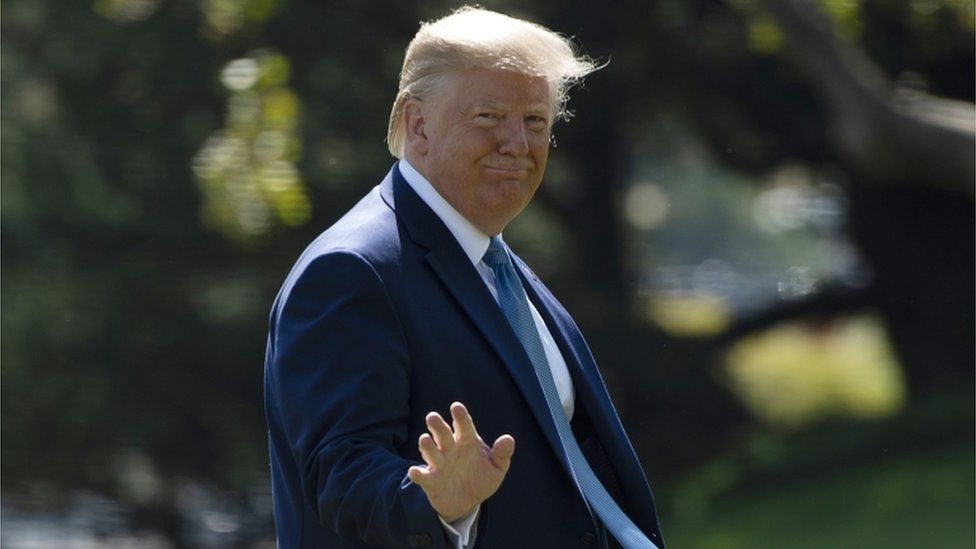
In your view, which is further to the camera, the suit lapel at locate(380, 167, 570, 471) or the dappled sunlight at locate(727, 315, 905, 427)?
the dappled sunlight at locate(727, 315, 905, 427)

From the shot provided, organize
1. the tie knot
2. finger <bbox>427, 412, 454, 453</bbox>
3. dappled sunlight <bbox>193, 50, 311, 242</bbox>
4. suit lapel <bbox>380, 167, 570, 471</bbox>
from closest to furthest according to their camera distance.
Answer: finger <bbox>427, 412, 454, 453</bbox> → suit lapel <bbox>380, 167, 570, 471</bbox> → the tie knot → dappled sunlight <bbox>193, 50, 311, 242</bbox>

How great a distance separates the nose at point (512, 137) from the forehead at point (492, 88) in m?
0.02

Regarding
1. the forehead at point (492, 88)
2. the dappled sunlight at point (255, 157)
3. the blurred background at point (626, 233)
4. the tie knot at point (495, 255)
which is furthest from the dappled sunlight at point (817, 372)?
the forehead at point (492, 88)

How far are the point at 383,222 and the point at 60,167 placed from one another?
90.6 inches

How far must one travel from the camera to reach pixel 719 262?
148 inches

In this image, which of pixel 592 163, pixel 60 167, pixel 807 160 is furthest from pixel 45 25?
pixel 807 160

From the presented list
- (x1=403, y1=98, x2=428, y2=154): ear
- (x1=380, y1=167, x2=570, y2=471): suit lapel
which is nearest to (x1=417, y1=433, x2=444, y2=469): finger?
(x1=380, y1=167, x2=570, y2=471): suit lapel

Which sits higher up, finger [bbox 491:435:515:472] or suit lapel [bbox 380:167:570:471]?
suit lapel [bbox 380:167:570:471]

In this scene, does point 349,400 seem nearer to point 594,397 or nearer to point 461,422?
point 461,422

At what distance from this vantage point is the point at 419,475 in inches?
54.6

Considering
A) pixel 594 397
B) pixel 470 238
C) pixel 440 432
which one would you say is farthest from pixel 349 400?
pixel 594 397

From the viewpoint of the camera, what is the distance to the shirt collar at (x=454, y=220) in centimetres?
170

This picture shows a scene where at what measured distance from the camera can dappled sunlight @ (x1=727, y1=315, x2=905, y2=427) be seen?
3746 millimetres

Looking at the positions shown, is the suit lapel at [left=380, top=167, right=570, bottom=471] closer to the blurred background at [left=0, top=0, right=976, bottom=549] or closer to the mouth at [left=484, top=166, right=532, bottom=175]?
the mouth at [left=484, top=166, right=532, bottom=175]
